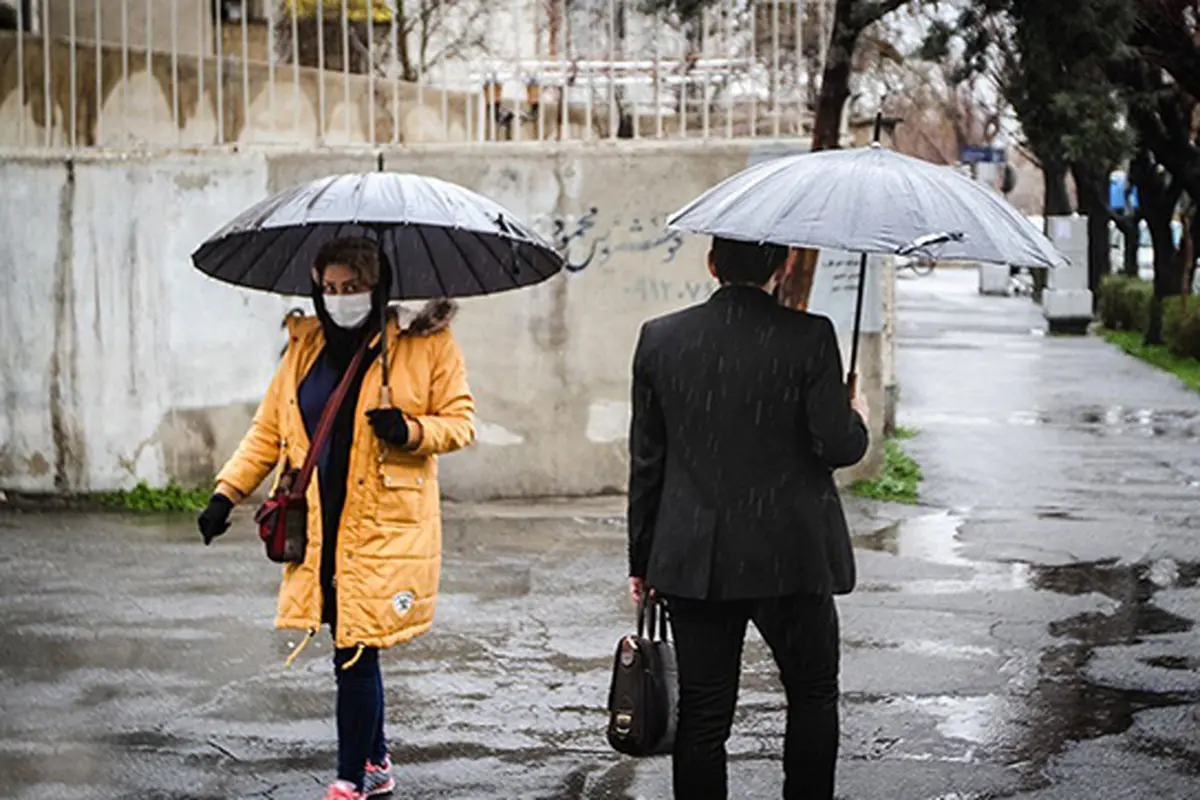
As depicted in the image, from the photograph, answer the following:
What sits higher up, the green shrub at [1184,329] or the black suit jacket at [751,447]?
the black suit jacket at [751,447]

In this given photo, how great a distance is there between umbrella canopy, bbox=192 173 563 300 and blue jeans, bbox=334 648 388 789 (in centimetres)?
113

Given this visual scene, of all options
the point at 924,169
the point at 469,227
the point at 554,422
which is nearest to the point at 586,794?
the point at 469,227

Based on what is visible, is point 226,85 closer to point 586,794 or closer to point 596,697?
point 596,697

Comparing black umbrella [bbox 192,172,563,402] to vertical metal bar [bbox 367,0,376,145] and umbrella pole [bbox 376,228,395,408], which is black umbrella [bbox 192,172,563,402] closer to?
umbrella pole [bbox 376,228,395,408]

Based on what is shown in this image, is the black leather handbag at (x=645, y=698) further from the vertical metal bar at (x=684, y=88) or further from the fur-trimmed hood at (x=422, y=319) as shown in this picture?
the vertical metal bar at (x=684, y=88)

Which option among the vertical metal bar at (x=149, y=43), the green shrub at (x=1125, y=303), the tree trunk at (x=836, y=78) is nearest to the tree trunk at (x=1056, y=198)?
the green shrub at (x=1125, y=303)

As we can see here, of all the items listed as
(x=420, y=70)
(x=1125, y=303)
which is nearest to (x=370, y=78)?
(x=420, y=70)

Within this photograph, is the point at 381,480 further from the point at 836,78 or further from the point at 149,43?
the point at 149,43

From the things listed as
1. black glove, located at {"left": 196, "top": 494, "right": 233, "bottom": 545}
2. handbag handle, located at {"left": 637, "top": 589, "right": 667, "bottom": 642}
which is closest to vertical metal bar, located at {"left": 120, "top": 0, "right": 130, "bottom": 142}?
black glove, located at {"left": 196, "top": 494, "right": 233, "bottom": 545}

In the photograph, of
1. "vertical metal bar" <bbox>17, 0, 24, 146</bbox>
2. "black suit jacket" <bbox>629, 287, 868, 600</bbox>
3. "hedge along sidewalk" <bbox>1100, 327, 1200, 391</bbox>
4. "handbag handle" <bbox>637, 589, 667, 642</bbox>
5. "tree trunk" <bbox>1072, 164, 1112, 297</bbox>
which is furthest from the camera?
"tree trunk" <bbox>1072, 164, 1112, 297</bbox>

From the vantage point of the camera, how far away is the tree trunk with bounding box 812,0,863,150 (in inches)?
360

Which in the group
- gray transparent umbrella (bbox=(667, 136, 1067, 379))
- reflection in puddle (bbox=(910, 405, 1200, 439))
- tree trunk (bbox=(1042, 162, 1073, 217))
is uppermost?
tree trunk (bbox=(1042, 162, 1073, 217))

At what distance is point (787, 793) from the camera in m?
4.41

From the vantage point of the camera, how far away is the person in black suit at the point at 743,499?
4.20 meters
